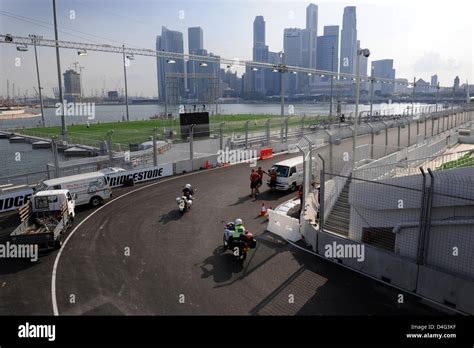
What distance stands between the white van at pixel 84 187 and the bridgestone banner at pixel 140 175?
10.8ft

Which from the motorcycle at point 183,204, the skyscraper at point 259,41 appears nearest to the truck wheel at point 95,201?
the motorcycle at point 183,204

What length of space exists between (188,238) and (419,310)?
8221 millimetres

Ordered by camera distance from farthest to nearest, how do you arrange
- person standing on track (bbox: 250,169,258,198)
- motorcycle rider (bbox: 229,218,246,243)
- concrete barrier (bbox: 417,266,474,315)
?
1. person standing on track (bbox: 250,169,258,198)
2. motorcycle rider (bbox: 229,218,246,243)
3. concrete barrier (bbox: 417,266,474,315)

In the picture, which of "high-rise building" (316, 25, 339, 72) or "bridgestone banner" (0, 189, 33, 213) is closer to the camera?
"bridgestone banner" (0, 189, 33, 213)

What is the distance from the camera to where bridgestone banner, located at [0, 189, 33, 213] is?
17.2 m

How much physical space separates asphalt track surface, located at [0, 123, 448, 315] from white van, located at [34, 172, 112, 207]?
1725 mm

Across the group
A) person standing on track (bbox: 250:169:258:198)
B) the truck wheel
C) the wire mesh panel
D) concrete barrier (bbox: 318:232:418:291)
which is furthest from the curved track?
person standing on track (bbox: 250:169:258:198)

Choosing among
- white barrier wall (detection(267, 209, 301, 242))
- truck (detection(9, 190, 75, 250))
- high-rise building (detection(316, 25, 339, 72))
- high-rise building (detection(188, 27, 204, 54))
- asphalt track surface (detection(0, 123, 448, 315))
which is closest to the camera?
asphalt track surface (detection(0, 123, 448, 315))

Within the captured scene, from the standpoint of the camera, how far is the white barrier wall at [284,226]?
43.7ft

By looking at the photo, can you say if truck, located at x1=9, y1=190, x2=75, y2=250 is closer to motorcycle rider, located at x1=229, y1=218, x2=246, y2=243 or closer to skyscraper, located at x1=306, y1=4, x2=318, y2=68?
motorcycle rider, located at x1=229, y1=218, x2=246, y2=243

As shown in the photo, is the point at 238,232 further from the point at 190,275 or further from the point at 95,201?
the point at 95,201

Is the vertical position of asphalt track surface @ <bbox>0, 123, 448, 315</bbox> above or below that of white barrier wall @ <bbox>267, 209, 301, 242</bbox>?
below

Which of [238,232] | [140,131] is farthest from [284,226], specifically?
[140,131]

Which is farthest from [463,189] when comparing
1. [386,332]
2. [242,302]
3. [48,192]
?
[48,192]
